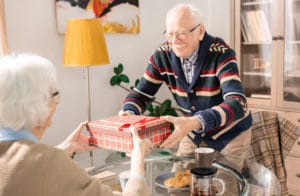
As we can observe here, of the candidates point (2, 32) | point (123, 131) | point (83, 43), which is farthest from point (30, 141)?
point (2, 32)

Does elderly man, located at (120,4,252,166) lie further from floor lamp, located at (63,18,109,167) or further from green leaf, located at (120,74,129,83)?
green leaf, located at (120,74,129,83)

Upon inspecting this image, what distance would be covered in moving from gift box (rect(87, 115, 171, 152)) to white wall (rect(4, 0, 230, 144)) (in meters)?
1.27

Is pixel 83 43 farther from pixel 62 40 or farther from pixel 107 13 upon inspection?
pixel 107 13

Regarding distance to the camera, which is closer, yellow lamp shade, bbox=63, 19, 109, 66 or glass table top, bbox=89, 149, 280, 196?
glass table top, bbox=89, 149, 280, 196

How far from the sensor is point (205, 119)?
1704mm

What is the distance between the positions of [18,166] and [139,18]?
2557mm

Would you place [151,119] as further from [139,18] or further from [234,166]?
[139,18]

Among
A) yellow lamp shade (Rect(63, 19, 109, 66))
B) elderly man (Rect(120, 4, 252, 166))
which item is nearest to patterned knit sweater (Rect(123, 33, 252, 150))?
elderly man (Rect(120, 4, 252, 166))

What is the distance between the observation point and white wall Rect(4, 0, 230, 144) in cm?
263

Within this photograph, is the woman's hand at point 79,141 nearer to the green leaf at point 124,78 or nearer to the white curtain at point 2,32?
the white curtain at point 2,32

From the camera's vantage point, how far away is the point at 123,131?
4.94 ft

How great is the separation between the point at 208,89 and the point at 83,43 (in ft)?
3.04

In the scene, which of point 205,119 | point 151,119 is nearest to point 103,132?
point 151,119

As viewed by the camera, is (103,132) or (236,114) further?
(236,114)
